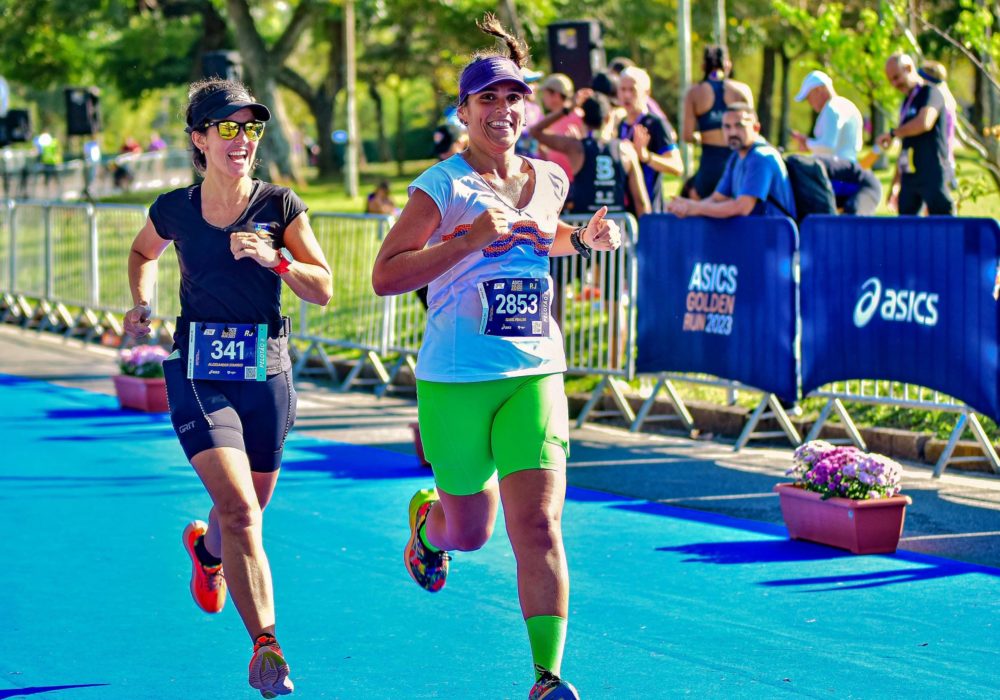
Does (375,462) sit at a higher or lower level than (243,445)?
lower

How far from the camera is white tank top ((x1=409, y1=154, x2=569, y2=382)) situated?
4.93 metres

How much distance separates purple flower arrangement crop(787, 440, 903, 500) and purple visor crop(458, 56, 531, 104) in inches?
120

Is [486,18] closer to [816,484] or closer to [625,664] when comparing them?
[625,664]

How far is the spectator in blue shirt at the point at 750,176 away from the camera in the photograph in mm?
10039

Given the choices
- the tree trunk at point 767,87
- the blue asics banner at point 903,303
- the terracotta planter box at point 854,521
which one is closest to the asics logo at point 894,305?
the blue asics banner at point 903,303

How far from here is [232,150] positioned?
534cm

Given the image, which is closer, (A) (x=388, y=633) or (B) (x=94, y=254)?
(A) (x=388, y=633)

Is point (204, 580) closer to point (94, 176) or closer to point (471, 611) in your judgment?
point (471, 611)

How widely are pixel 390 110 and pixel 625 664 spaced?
3496 inches

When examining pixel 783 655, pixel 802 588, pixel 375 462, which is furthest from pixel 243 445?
pixel 375 462

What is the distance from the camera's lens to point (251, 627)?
16.3 feet

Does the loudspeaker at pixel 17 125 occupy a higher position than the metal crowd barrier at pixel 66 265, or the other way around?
the loudspeaker at pixel 17 125

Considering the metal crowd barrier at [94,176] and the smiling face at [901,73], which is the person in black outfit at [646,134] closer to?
the smiling face at [901,73]

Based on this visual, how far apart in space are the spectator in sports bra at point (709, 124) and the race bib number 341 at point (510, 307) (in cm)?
714
